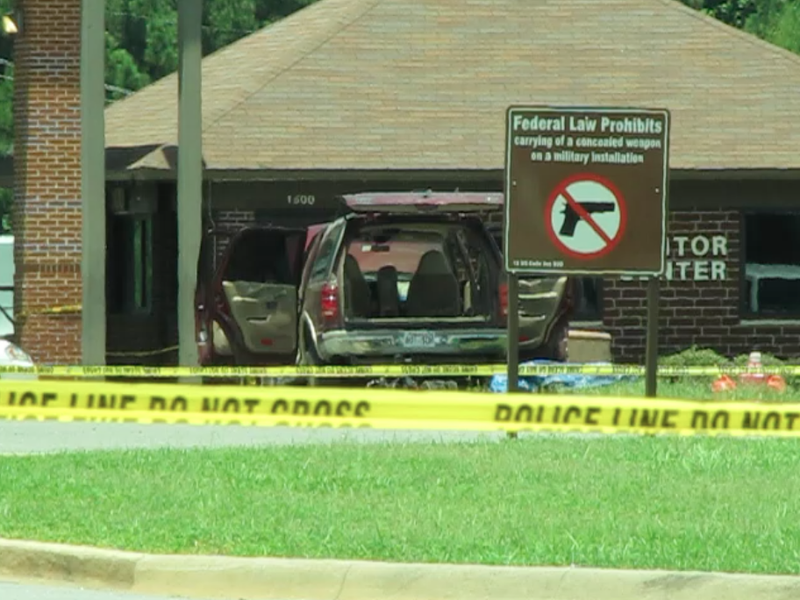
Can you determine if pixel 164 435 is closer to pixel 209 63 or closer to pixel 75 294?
pixel 75 294

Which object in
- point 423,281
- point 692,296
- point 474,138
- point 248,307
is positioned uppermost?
point 474,138

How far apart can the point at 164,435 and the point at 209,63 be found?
43.4ft

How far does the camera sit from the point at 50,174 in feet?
77.8

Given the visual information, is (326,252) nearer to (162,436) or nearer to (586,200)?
(162,436)

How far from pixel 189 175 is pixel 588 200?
845 cm

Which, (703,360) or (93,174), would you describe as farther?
(703,360)

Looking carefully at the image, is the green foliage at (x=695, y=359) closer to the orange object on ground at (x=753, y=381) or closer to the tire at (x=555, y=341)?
the orange object on ground at (x=753, y=381)

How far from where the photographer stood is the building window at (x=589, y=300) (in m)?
24.9

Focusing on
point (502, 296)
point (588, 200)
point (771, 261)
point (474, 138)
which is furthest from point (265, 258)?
point (771, 261)

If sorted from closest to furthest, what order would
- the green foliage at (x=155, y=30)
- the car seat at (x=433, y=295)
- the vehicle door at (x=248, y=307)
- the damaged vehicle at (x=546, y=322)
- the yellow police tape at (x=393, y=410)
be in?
the yellow police tape at (x=393, y=410) < the car seat at (x=433, y=295) < the damaged vehicle at (x=546, y=322) < the vehicle door at (x=248, y=307) < the green foliage at (x=155, y=30)

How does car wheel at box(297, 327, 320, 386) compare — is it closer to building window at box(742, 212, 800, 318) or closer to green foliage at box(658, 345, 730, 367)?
green foliage at box(658, 345, 730, 367)

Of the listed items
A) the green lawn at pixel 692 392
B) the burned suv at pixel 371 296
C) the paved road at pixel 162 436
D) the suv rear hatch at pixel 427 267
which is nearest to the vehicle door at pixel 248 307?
the burned suv at pixel 371 296

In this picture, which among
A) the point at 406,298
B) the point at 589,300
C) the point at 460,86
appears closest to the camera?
the point at 406,298

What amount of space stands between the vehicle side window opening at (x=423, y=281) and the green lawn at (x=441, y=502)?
4.94 metres
